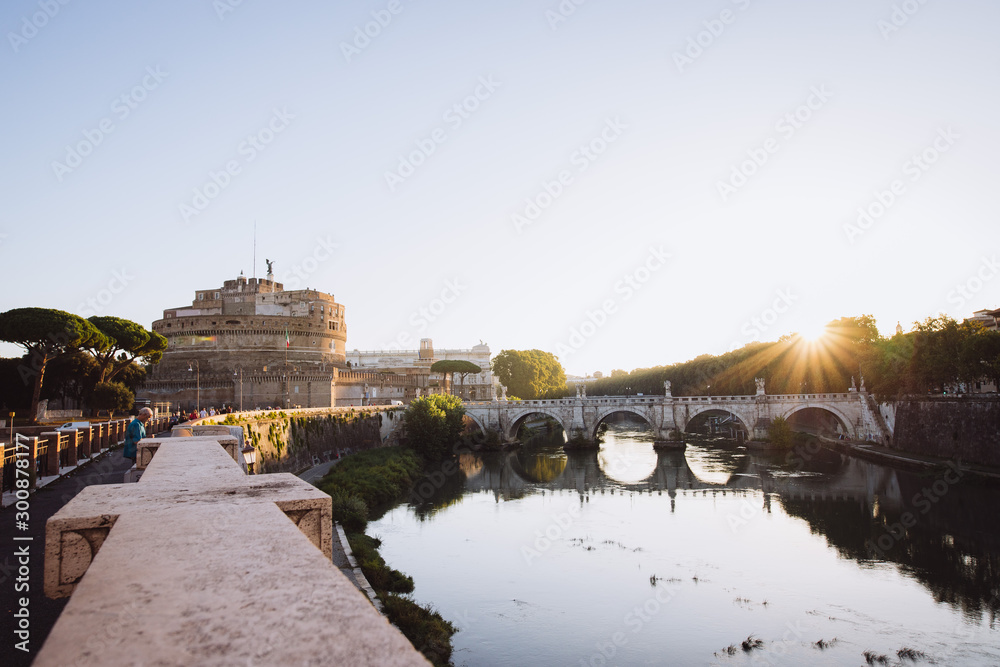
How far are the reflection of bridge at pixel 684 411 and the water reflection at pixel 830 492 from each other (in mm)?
1862

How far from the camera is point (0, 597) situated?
6301 mm

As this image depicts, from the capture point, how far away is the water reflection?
1702 cm

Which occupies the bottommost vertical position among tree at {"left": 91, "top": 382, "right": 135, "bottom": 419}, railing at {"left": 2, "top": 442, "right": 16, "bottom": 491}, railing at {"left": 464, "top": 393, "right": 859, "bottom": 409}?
railing at {"left": 2, "top": 442, "right": 16, "bottom": 491}

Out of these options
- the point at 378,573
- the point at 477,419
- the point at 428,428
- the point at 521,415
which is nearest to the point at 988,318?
the point at 521,415

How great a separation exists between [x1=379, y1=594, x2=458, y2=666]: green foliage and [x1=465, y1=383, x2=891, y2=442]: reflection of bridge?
31406 millimetres

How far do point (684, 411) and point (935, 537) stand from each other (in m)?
23.7

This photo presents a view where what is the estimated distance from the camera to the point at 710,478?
30.2 metres

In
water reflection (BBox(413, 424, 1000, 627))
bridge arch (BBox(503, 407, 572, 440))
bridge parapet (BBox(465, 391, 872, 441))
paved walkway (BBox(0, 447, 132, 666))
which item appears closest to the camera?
paved walkway (BBox(0, 447, 132, 666))

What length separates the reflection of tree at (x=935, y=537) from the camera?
1543 centimetres

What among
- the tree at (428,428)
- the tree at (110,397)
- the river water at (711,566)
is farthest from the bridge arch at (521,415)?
the tree at (110,397)

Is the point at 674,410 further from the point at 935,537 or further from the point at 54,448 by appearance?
the point at 54,448

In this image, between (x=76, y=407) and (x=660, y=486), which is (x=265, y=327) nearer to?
(x=76, y=407)

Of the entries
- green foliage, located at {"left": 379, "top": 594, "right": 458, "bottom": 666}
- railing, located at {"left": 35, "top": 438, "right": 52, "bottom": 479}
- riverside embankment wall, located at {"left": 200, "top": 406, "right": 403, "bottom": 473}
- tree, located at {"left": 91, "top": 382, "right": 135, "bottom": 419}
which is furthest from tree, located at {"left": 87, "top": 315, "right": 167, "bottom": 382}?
green foliage, located at {"left": 379, "top": 594, "right": 458, "bottom": 666}

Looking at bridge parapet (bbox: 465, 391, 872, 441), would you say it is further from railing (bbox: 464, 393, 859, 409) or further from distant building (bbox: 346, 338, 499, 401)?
distant building (bbox: 346, 338, 499, 401)
